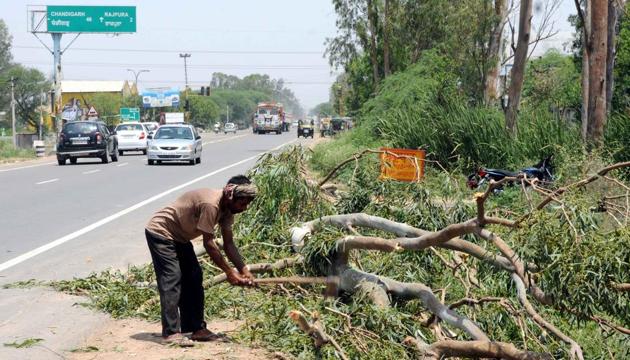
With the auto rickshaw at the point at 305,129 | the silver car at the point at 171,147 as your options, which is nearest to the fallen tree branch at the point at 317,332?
the silver car at the point at 171,147

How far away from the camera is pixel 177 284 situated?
6992 millimetres

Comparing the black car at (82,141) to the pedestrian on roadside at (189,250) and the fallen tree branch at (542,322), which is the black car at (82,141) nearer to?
the pedestrian on roadside at (189,250)

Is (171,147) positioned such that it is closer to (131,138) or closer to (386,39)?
(386,39)

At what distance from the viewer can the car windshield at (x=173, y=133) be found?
33.8m

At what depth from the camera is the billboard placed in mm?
123812

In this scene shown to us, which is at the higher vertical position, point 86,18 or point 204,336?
point 86,18

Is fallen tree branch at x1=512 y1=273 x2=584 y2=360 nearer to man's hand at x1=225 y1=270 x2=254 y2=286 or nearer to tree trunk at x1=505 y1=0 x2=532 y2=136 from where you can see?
man's hand at x1=225 y1=270 x2=254 y2=286

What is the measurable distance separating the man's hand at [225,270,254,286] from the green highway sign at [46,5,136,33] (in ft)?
151

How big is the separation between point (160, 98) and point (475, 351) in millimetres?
121681

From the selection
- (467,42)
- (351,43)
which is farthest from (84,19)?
(467,42)

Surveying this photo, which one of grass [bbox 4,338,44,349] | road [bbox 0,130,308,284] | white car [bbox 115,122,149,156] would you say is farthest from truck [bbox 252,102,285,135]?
grass [bbox 4,338,44,349]

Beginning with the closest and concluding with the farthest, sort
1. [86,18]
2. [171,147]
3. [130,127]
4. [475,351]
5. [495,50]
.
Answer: [475,351] < [171,147] < [495,50] < [130,127] < [86,18]

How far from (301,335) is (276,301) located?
1002 millimetres

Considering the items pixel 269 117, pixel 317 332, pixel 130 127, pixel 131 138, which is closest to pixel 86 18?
pixel 130 127
